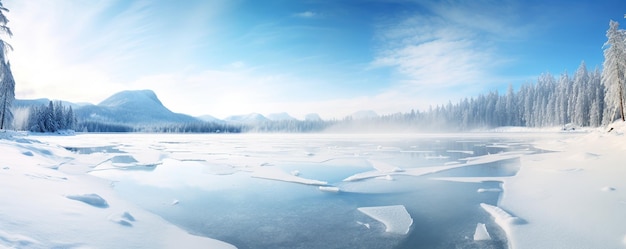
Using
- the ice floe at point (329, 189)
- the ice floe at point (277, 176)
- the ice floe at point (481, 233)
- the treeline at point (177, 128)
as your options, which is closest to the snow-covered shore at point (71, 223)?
the ice floe at point (481, 233)

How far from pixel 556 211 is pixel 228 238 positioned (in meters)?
9.40

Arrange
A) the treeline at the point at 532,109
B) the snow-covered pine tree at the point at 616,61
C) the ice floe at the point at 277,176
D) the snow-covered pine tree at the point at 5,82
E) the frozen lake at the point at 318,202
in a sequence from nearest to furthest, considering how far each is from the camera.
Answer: the frozen lake at the point at 318,202 < the ice floe at the point at 277,176 < the snow-covered pine tree at the point at 5,82 < the snow-covered pine tree at the point at 616,61 < the treeline at the point at 532,109

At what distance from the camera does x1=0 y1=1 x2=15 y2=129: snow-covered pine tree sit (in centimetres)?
2628

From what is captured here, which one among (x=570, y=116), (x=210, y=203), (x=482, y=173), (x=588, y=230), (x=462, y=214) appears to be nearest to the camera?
(x=588, y=230)

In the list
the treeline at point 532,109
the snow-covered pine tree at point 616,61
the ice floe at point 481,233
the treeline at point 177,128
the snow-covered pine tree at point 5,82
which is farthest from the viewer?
the treeline at point 177,128

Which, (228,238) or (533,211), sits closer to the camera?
(228,238)

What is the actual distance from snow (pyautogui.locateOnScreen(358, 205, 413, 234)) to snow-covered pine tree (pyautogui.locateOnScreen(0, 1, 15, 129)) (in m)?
34.2

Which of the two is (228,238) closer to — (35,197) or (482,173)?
(35,197)

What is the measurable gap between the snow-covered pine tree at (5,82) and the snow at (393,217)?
34.2m

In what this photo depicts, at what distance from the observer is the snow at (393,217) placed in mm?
8320

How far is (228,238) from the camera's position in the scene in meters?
7.68

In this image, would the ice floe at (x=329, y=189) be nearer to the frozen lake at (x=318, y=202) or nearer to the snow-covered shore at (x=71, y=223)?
the frozen lake at (x=318, y=202)

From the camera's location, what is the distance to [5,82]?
32.2m

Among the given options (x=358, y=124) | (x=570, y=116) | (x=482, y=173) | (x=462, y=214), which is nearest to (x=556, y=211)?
(x=462, y=214)
